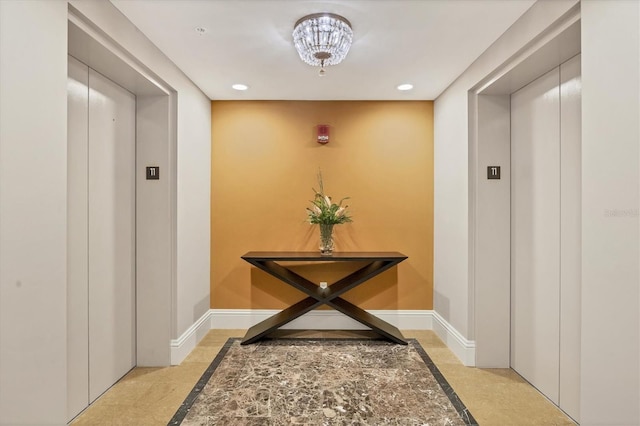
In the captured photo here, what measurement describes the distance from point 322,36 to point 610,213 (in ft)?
5.74

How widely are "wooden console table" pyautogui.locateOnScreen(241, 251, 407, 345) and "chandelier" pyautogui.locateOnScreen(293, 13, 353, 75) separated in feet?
5.70

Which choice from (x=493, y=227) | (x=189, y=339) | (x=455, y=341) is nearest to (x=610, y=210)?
(x=493, y=227)

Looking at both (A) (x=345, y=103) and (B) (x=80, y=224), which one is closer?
(B) (x=80, y=224)

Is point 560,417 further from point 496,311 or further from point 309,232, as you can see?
point 309,232

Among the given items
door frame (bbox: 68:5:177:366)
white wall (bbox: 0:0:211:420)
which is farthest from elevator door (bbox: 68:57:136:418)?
white wall (bbox: 0:0:211:420)

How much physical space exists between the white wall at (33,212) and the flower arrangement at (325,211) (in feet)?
6.82

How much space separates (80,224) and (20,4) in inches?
48.7

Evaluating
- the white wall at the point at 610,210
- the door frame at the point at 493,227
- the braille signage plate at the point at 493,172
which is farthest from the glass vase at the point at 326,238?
the white wall at the point at 610,210

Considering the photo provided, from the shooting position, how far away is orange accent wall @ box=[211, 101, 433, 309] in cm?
358

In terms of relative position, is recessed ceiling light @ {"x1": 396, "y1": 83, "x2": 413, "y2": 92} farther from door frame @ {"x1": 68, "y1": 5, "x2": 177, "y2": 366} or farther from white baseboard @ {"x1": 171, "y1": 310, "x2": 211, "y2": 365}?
white baseboard @ {"x1": 171, "y1": 310, "x2": 211, "y2": 365}

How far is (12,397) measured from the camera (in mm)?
1300

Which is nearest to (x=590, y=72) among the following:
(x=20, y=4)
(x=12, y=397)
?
(x=20, y=4)

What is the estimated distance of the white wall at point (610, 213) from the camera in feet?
4.32

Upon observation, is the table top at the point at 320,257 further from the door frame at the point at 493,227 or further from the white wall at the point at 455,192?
the door frame at the point at 493,227
